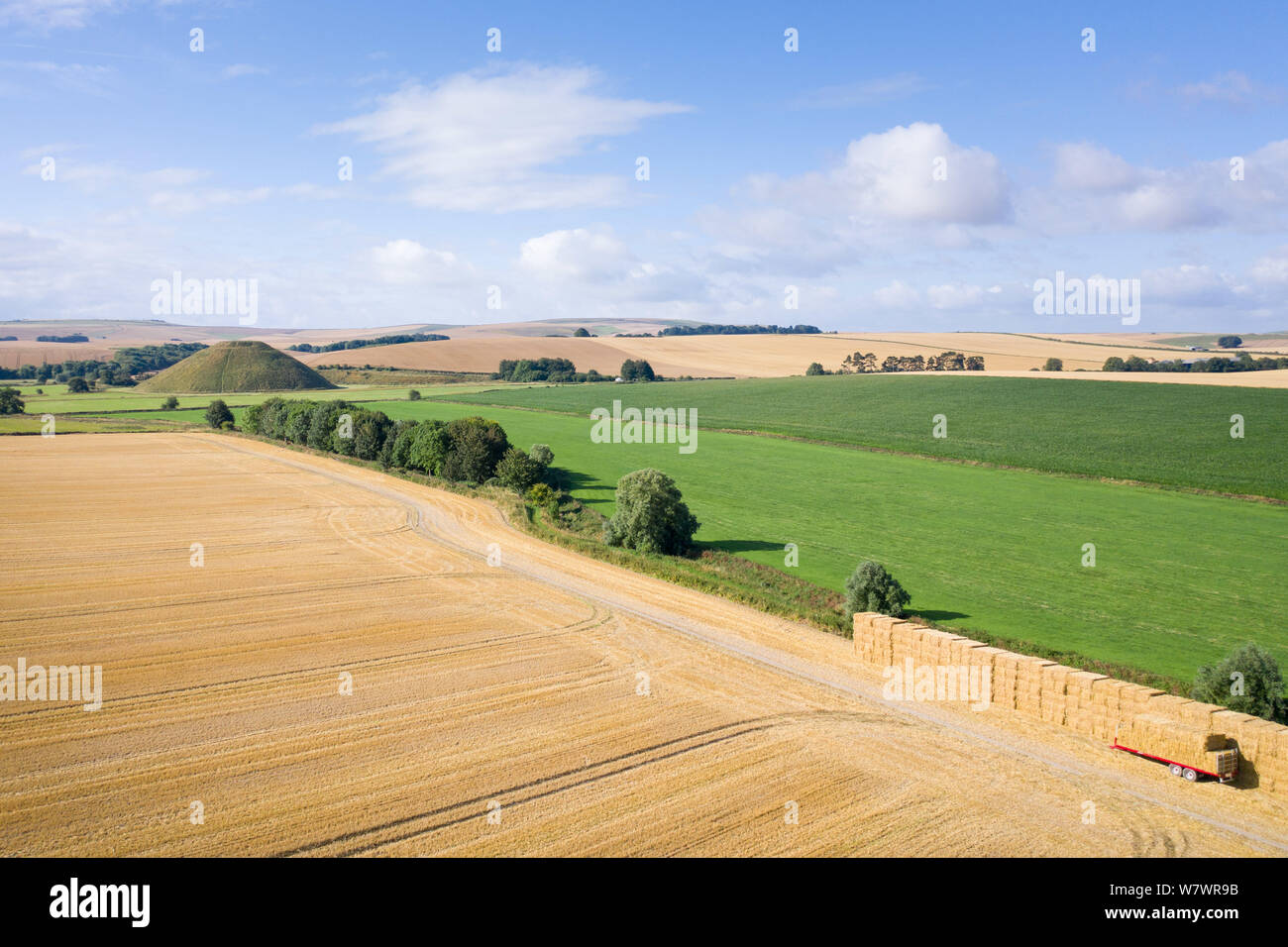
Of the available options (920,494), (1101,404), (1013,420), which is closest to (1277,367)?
(1101,404)

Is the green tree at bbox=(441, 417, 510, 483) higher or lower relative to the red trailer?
higher

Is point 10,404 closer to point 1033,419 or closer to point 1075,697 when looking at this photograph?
point 1033,419

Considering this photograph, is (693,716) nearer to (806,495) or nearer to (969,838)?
(969,838)

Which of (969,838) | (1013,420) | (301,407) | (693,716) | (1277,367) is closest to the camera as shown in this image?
(969,838)

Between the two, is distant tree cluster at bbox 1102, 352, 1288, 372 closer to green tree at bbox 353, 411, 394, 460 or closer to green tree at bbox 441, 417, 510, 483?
green tree at bbox 441, 417, 510, 483

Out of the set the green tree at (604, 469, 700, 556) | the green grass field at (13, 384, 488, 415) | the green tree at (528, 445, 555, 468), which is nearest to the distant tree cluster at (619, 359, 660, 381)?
the green grass field at (13, 384, 488, 415)

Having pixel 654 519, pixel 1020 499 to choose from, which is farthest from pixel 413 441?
pixel 1020 499

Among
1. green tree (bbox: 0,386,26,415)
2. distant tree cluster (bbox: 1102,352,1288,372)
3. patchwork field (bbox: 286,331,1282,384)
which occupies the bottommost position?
green tree (bbox: 0,386,26,415)
